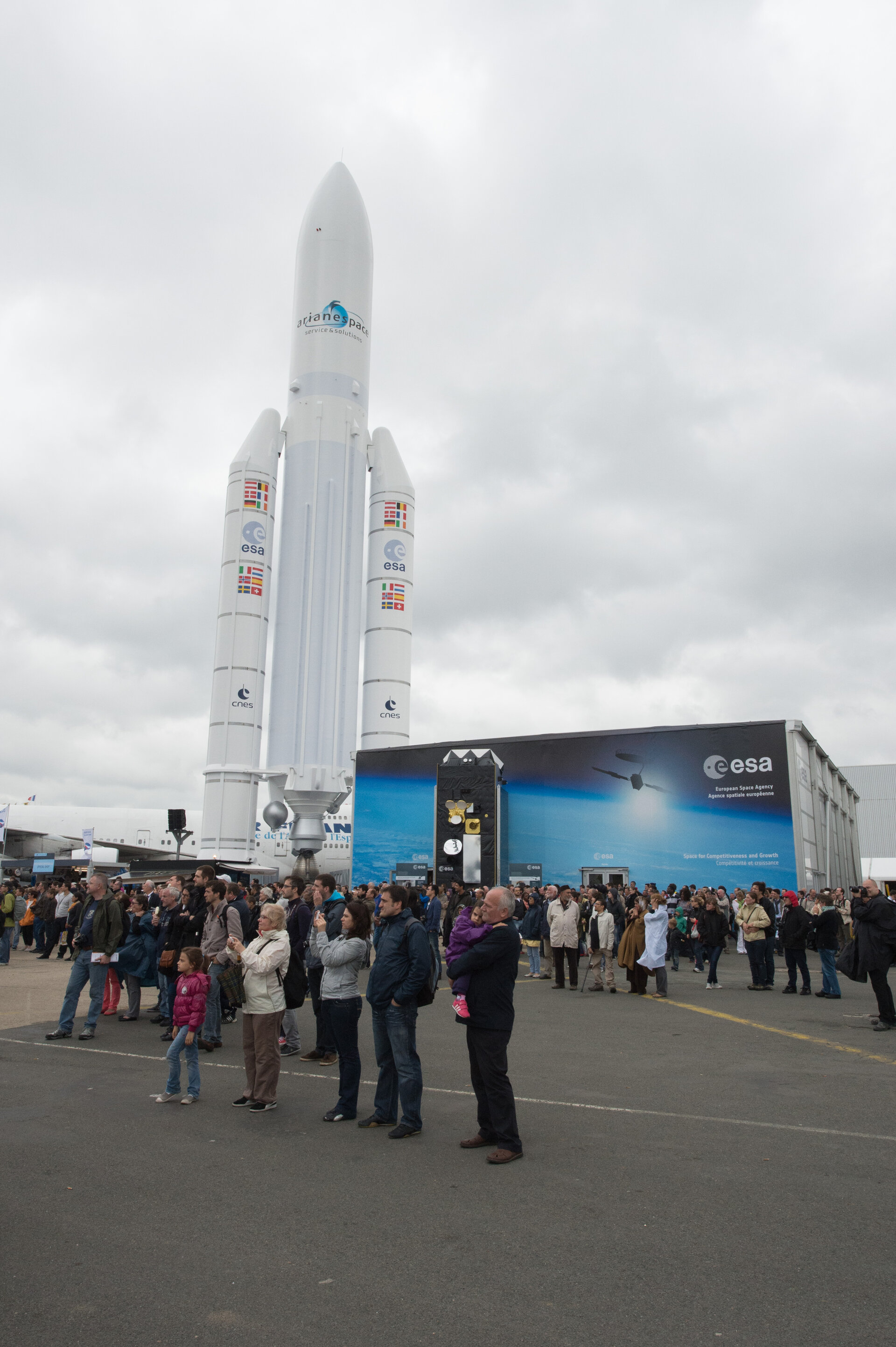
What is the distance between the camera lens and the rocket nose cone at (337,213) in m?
37.8

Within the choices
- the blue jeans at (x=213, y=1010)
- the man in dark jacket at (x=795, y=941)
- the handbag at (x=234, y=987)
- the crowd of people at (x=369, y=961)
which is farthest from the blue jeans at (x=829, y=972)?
the handbag at (x=234, y=987)

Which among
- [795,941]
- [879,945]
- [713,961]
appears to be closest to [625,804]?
[713,961]

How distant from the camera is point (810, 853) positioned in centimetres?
2786

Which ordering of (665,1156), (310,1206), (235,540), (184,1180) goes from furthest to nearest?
(235,540) < (665,1156) < (184,1180) < (310,1206)

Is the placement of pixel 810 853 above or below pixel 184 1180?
above

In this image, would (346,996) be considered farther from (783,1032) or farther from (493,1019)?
(783,1032)

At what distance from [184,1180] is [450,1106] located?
2.33 metres

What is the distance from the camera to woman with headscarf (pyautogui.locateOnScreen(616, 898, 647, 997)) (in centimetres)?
1308

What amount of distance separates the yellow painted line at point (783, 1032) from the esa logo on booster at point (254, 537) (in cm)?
2844

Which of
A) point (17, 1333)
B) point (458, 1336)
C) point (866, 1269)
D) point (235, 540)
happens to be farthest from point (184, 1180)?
point (235, 540)

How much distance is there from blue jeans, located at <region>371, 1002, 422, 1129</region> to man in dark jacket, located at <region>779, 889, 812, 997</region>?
8686 millimetres

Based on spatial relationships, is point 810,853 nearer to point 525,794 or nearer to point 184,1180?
point 525,794

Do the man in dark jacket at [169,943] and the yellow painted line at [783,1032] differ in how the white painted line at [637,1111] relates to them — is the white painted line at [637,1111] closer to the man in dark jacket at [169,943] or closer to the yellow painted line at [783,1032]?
the man in dark jacket at [169,943]

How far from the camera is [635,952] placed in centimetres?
1314
